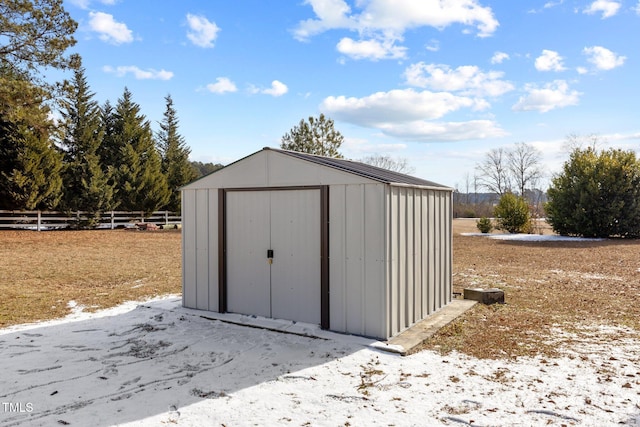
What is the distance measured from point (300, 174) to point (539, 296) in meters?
5.14

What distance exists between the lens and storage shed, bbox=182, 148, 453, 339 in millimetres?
5016

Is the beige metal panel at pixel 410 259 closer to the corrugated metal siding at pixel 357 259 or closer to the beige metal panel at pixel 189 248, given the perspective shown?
the corrugated metal siding at pixel 357 259

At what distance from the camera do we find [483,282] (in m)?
8.86

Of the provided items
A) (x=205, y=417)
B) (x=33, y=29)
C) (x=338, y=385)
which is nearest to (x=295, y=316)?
(x=338, y=385)

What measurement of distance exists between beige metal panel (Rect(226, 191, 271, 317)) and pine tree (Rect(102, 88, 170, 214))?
66.6 ft

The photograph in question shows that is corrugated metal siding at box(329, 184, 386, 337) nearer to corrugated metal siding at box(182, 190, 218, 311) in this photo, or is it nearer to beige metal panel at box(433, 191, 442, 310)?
beige metal panel at box(433, 191, 442, 310)

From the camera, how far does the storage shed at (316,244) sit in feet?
16.5

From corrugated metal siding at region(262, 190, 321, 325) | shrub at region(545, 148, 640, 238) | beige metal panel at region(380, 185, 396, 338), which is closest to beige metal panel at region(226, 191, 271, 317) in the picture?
corrugated metal siding at region(262, 190, 321, 325)

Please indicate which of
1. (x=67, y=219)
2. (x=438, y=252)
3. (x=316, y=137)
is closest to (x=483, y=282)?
(x=438, y=252)

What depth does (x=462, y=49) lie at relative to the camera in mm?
11609

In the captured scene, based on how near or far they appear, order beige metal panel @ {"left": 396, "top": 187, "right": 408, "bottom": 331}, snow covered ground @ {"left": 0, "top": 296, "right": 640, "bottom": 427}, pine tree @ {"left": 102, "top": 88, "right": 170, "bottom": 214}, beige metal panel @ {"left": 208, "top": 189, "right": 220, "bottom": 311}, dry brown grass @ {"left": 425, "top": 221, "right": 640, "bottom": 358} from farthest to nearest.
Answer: pine tree @ {"left": 102, "top": 88, "right": 170, "bottom": 214}, beige metal panel @ {"left": 208, "top": 189, "right": 220, "bottom": 311}, beige metal panel @ {"left": 396, "top": 187, "right": 408, "bottom": 331}, dry brown grass @ {"left": 425, "top": 221, "right": 640, "bottom": 358}, snow covered ground @ {"left": 0, "top": 296, "right": 640, "bottom": 427}

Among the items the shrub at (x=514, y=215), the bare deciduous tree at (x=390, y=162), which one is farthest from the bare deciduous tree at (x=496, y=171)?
the shrub at (x=514, y=215)

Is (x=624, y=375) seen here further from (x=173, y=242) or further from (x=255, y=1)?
(x=173, y=242)

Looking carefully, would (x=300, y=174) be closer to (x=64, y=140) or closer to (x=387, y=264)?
(x=387, y=264)
